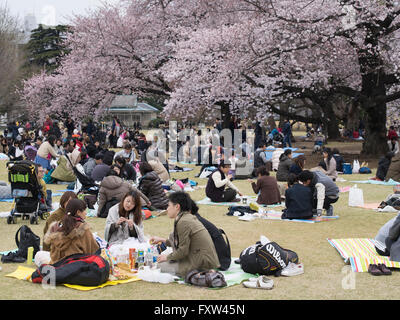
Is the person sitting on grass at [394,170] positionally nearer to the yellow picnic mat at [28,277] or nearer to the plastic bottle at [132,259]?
the plastic bottle at [132,259]

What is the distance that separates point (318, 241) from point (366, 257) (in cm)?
142

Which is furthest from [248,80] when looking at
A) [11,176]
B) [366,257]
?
[366,257]

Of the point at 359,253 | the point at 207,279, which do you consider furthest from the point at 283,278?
the point at 359,253

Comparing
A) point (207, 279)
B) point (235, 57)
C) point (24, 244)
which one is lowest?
point (207, 279)

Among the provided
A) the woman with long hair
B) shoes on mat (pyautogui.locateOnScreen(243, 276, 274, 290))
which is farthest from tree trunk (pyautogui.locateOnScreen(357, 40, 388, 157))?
shoes on mat (pyautogui.locateOnScreen(243, 276, 274, 290))

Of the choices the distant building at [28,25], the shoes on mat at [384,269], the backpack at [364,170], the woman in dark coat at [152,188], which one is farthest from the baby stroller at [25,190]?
the distant building at [28,25]

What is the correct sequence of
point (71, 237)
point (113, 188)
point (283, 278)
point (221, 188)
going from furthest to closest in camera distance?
1. point (221, 188)
2. point (113, 188)
3. point (283, 278)
4. point (71, 237)

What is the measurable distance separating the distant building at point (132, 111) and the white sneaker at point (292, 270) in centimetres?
5884

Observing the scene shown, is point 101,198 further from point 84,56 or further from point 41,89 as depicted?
point 41,89

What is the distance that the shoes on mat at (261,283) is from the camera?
231 inches

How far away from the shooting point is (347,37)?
1934cm

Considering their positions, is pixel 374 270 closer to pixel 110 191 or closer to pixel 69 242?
pixel 69 242

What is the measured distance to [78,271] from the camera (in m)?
5.85

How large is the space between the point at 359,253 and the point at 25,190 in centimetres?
569
